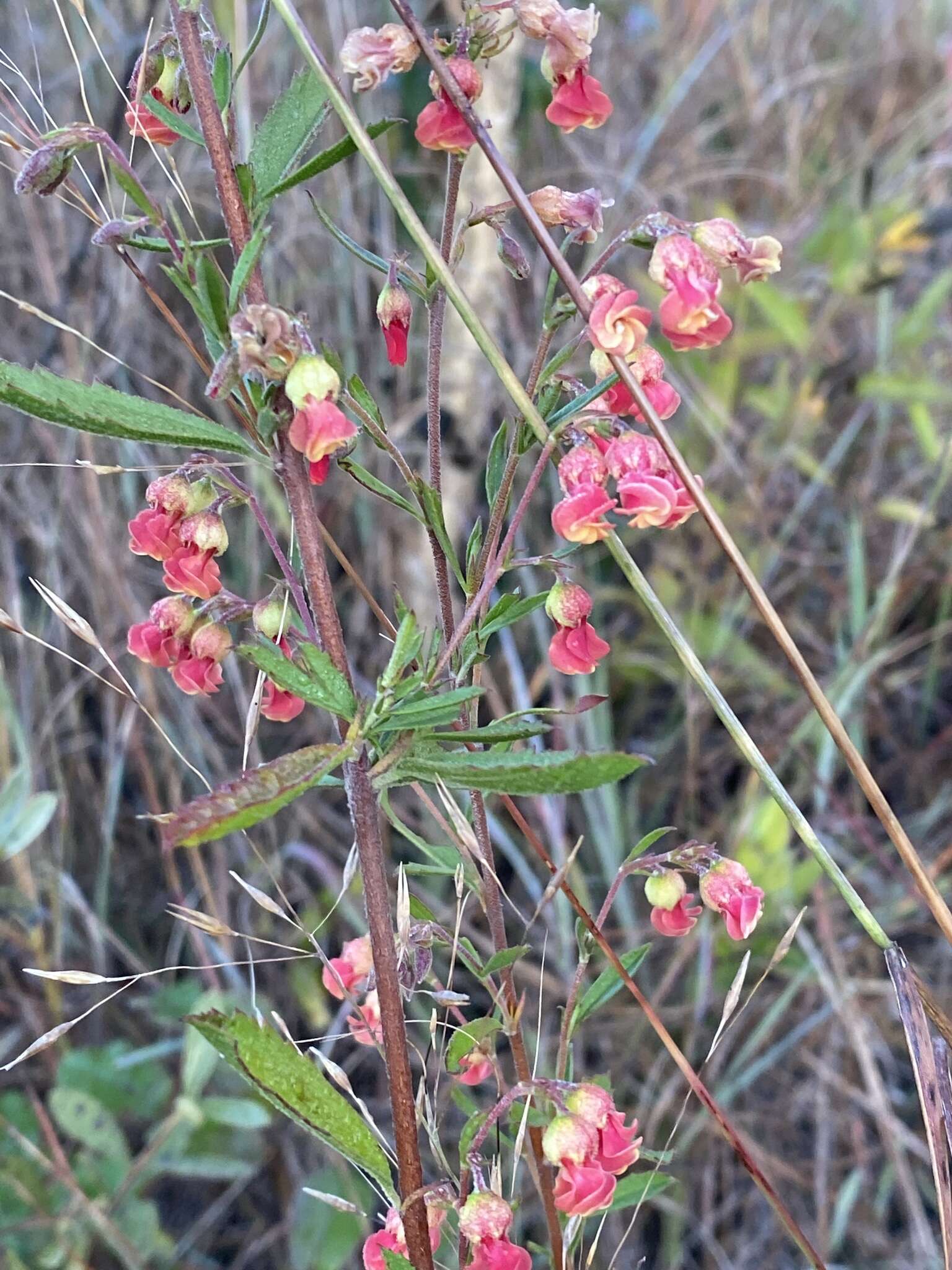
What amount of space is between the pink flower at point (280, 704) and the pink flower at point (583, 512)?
21 centimetres

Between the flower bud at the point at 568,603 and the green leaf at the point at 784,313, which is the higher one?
the green leaf at the point at 784,313

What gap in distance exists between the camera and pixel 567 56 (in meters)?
0.72

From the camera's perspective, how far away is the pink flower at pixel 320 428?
23.0 inches

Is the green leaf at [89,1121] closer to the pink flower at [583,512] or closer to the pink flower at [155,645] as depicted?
the pink flower at [155,645]

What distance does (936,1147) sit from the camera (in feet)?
2.48

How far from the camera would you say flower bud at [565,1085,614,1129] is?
2.22 ft

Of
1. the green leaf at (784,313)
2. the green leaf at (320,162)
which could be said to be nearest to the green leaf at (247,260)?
the green leaf at (320,162)

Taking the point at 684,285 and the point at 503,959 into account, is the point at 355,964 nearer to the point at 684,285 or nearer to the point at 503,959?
the point at 503,959

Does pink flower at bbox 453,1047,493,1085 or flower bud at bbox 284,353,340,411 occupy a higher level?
flower bud at bbox 284,353,340,411

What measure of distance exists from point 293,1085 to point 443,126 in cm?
56

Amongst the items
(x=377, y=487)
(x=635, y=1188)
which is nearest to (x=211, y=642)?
(x=377, y=487)

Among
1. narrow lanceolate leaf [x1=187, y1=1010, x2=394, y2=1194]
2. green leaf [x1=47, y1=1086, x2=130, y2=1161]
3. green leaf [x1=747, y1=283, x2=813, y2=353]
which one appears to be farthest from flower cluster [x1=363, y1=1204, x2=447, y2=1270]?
green leaf [x1=747, y1=283, x2=813, y2=353]

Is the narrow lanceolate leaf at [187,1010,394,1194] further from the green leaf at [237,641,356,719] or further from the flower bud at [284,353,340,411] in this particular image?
the flower bud at [284,353,340,411]

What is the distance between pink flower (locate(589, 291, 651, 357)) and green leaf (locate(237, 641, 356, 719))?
0.24 meters
